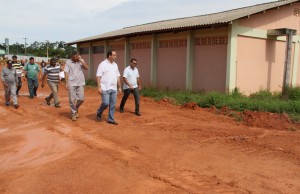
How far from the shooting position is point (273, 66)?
14.5 meters

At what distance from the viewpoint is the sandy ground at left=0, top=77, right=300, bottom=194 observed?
4543 millimetres

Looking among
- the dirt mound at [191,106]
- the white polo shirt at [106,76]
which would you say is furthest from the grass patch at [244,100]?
the white polo shirt at [106,76]

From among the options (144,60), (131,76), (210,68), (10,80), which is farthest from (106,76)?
(144,60)

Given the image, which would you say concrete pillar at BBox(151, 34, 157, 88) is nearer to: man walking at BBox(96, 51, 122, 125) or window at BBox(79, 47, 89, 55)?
man walking at BBox(96, 51, 122, 125)

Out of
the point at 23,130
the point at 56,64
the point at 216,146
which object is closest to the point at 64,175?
the point at 216,146

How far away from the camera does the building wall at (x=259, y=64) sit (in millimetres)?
13273

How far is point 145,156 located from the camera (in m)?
5.84

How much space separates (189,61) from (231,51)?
223 centimetres

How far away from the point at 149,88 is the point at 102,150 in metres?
10.6

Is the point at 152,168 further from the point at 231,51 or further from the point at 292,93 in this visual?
the point at 292,93

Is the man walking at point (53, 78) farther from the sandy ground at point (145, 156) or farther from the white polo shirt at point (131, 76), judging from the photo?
the white polo shirt at point (131, 76)

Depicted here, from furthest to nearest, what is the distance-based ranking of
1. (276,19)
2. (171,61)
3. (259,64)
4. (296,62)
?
(171,61) < (296,62) < (276,19) < (259,64)

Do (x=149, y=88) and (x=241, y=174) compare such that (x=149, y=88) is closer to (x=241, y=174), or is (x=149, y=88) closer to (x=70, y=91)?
(x=70, y=91)

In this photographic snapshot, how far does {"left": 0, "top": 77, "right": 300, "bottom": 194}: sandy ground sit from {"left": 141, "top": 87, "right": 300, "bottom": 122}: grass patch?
1533mm
